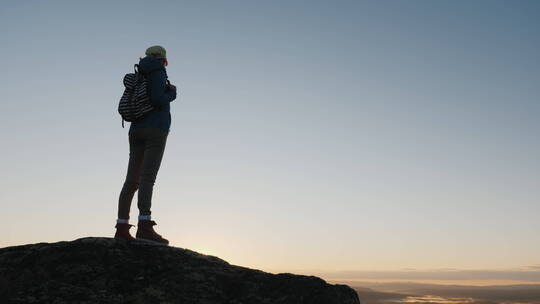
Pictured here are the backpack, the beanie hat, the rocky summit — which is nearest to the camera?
the rocky summit

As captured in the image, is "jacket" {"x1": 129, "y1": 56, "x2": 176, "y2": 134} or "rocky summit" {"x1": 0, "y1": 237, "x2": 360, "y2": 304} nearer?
"rocky summit" {"x1": 0, "y1": 237, "x2": 360, "y2": 304}

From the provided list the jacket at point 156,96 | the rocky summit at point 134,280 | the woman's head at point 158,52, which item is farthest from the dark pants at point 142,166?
the woman's head at point 158,52

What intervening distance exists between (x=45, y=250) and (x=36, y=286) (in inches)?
36.9

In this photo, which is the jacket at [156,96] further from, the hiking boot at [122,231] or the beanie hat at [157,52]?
the hiking boot at [122,231]

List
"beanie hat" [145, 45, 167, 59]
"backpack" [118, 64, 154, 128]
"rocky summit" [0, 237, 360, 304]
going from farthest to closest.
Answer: "beanie hat" [145, 45, 167, 59]
"backpack" [118, 64, 154, 128]
"rocky summit" [0, 237, 360, 304]

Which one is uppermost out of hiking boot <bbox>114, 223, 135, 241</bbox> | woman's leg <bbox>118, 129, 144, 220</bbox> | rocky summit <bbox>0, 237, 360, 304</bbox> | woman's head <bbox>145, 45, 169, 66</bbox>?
woman's head <bbox>145, 45, 169, 66</bbox>

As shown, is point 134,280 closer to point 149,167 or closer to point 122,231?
point 122,231

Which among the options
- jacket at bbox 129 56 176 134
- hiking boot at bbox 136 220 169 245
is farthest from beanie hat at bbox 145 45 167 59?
hiking boot at bbox 136 220 169 245

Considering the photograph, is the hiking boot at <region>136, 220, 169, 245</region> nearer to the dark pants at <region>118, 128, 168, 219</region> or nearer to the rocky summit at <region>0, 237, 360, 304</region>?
the dark pants at <region>118, 128, 168, 219</region>

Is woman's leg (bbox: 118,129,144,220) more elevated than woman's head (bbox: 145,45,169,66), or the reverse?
woman's head (bbox: 145,45,169,66)

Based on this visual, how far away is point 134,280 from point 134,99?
2798 millimetres

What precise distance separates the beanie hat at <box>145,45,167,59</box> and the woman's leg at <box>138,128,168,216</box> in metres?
1.27

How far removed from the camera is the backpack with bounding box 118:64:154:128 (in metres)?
8.30

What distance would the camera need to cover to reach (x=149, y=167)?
8328mm
